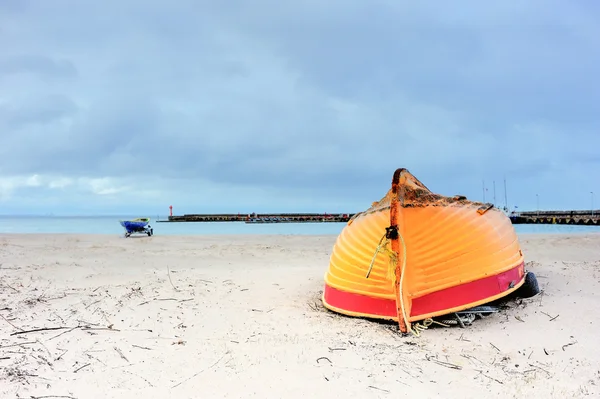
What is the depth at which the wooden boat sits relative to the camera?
379 cm

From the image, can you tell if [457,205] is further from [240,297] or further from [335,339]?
[240,297]

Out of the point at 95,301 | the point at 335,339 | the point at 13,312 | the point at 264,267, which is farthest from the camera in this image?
the point at 264,267

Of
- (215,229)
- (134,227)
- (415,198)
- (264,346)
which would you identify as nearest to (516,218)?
(215,229)

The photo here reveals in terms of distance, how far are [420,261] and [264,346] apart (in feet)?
5.31

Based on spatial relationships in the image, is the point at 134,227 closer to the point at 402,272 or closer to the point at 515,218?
the point at 402,272

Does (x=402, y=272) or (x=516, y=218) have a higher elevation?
(x=402, y=272)

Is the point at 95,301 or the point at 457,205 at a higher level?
the point at 457,205

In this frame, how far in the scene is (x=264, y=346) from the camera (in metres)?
3.44

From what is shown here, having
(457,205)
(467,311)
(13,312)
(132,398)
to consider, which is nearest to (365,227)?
(457,205)

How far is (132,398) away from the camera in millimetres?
2555

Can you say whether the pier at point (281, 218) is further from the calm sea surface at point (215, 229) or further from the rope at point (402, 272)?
the rope at point (402, 272)

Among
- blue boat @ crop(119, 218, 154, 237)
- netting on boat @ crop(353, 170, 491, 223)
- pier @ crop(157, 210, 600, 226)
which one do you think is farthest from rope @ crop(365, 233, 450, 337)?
pier @ crop(157, 210, 600, 226)

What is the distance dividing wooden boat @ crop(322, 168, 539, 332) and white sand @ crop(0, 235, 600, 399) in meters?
0.22

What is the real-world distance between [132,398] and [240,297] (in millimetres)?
2683
